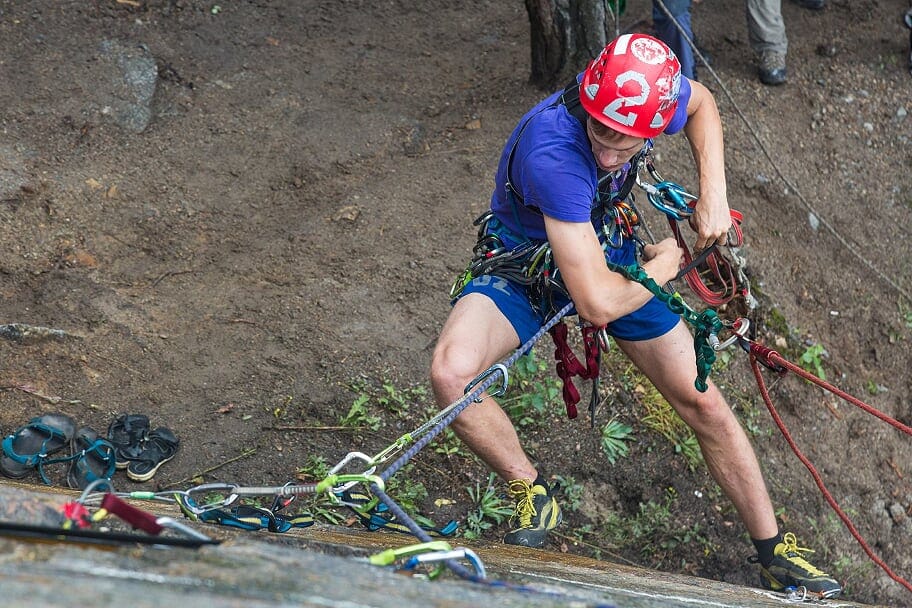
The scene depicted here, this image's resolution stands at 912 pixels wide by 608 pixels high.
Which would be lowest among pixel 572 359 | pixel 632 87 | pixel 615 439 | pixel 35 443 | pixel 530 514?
pixel 615 439

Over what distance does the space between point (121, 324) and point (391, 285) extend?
1329 mm

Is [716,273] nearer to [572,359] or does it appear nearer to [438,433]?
[572,359]

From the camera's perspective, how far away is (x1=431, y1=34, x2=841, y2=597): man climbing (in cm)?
269

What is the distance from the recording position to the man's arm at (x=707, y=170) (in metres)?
3.06

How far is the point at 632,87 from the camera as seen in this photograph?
8.70 ft

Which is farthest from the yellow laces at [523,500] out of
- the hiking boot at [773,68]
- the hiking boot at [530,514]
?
the hiking boot at [773,68]

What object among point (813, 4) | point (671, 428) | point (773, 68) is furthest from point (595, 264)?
point (813, 4)

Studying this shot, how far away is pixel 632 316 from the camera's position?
309cm

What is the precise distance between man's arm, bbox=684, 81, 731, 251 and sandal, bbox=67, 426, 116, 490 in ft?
7.99

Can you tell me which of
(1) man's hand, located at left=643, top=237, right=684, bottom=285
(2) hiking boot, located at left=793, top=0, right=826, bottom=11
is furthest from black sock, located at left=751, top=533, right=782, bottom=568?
(2) hiking boot, located at left=793, top=0, right=826, bottom=11

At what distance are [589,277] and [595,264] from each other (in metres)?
0.05

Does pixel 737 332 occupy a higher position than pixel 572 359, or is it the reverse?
pixel 737 332

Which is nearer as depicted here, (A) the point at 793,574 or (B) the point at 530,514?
(B) the point at 530,514

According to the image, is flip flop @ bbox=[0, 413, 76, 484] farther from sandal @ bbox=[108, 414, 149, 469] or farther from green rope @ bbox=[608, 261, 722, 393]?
green rope @ bbox=[608, 261, 722, 393]
